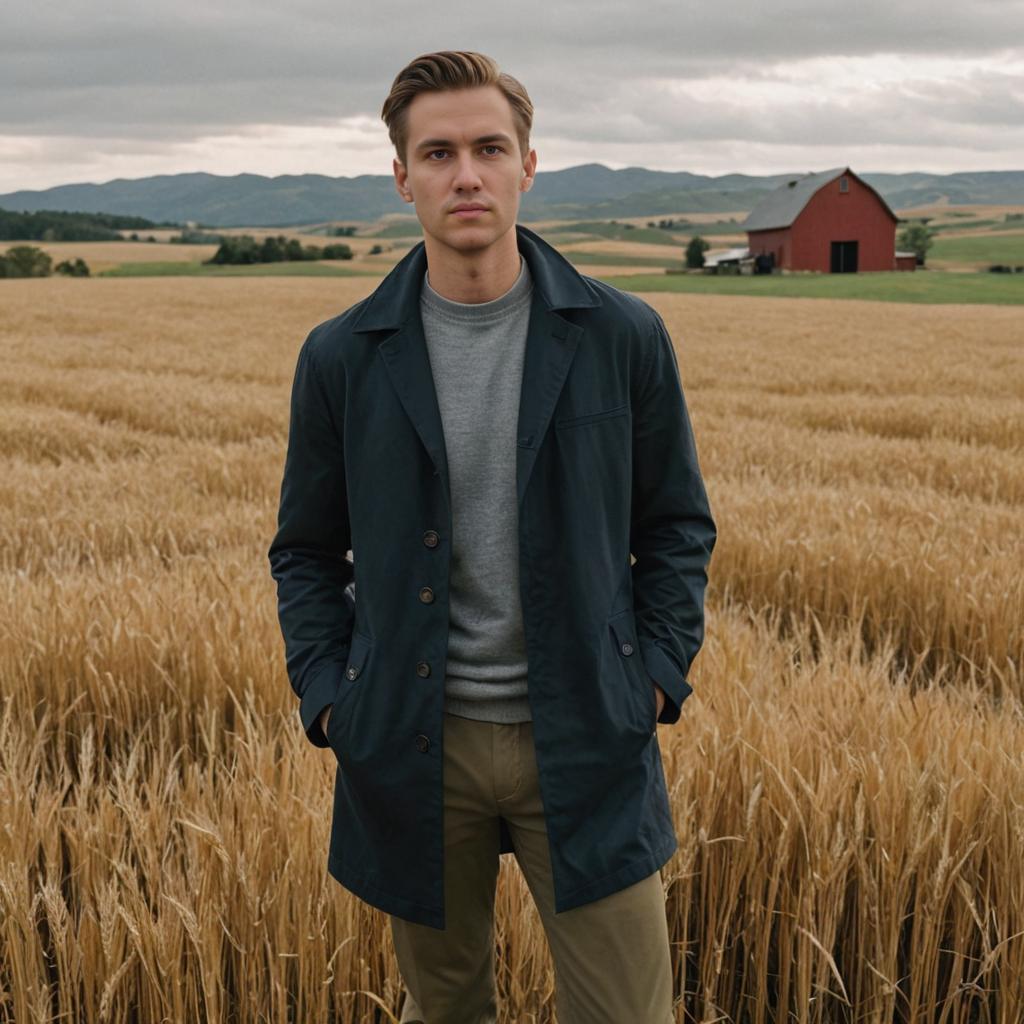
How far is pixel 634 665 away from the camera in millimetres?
1788

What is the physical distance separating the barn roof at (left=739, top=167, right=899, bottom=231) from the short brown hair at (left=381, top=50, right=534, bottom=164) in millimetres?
72027

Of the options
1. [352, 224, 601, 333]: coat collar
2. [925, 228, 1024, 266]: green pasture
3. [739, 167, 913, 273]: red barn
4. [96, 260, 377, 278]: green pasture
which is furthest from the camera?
[925, 228, 1024, 266]: green pasture

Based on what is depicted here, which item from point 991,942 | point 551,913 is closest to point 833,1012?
point 991,942

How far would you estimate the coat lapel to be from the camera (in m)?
1.77

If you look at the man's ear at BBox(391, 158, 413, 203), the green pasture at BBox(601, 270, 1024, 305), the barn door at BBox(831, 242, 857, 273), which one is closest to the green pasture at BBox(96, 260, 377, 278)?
the green pasture at BBox(601, 270, 1024, 305)

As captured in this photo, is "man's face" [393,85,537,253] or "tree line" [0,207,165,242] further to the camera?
"tree line" [0,207,165,242]

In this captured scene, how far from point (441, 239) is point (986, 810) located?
6.16 feet

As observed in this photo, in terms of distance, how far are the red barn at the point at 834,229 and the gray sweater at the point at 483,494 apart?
7215 centimetres

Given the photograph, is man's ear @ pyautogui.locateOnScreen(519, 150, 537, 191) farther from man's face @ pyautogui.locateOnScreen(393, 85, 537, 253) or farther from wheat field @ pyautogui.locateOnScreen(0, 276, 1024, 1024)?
wheat field @ pyautogui.locateOnScreen(0, 276, 1024, 1024)

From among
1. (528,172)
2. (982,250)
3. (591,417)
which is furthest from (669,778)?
(982,250)

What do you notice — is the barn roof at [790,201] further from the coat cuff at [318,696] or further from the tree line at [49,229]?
the coat cuff at [318,696]

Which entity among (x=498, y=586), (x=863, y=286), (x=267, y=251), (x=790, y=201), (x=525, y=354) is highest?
(x=790, y=201)

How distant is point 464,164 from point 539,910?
3.98 ft

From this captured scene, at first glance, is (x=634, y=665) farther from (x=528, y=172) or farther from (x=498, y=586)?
(x=528, y=172)
